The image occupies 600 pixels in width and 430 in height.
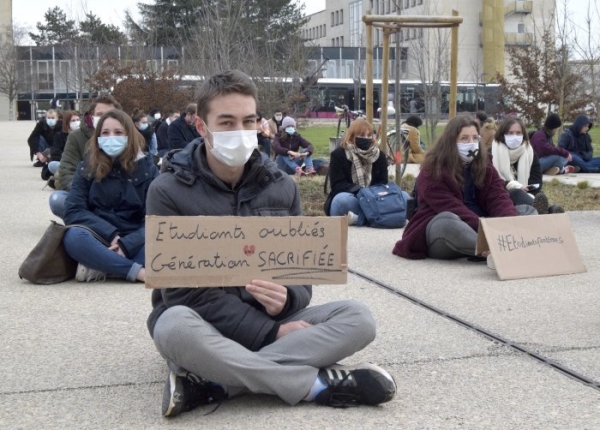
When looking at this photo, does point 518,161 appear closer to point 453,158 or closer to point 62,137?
point 453,158

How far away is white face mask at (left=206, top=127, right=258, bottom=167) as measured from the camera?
14.4ft

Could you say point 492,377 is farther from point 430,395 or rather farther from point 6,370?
point 6,370

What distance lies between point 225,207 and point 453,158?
436 centimetres

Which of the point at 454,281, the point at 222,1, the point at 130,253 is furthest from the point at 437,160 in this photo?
the point at 222,1

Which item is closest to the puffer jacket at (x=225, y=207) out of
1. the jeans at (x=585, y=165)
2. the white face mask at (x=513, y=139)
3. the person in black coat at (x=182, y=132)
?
the white face mask at (x=513, y=139)

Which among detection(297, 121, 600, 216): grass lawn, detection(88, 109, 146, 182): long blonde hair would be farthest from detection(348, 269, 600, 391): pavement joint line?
detection(297, 121, 600, 216): grass lawn

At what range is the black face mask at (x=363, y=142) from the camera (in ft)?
35.8

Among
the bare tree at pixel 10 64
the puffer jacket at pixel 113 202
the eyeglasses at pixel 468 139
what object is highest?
the bare tree at pixel 10 64

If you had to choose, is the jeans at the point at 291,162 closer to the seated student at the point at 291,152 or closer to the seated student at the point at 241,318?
the seated student at the point at 291,152

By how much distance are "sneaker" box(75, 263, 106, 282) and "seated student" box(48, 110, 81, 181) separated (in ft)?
22.7

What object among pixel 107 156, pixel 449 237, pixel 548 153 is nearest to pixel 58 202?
pixel 107 156

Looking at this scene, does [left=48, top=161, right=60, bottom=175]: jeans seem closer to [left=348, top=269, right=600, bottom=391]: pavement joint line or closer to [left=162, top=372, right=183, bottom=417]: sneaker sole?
[left=348, top=269, right=600, bottom=391]: pavement joint line

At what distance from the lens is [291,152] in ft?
63.8

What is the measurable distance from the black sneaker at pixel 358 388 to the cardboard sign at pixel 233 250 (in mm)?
450
